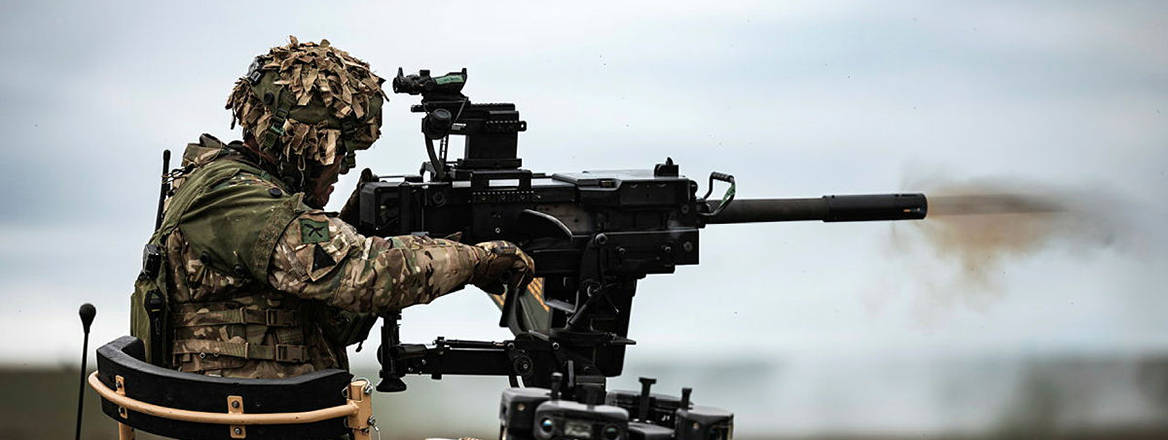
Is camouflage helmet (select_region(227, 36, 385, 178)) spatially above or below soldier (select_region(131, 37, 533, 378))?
above

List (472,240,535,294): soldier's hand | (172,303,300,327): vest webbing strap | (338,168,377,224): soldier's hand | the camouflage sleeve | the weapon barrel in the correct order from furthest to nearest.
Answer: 1. the weapon barrel
2. (338,168,377,224): soldier's hand
3. (472,240,535,294): soldier's hand
4. (172,303,300,327): vest webbing strap
5. the camouflage sleeve

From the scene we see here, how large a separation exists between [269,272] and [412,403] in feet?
13.9

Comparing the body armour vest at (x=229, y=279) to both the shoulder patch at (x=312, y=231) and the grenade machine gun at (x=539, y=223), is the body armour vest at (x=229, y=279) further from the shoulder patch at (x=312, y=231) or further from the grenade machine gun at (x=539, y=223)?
the grenade machine gun at (x=539, y=223)

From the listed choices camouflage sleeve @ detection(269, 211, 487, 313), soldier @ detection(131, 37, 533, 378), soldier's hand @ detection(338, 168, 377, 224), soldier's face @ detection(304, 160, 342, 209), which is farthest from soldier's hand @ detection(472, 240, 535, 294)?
soldier's hand @ detection(338, 168, 377, 224)

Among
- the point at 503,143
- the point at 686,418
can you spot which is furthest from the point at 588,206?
the point at 686,418

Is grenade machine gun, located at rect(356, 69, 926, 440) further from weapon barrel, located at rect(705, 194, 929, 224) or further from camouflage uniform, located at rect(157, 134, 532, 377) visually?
weapon barrel, located at rect(705, 194, 929, 224)

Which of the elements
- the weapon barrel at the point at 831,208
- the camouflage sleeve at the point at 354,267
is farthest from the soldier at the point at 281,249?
the weapon barrel at the point at 831,208

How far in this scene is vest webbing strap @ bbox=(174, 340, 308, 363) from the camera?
5.22 metres

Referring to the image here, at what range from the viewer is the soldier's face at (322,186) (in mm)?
5402

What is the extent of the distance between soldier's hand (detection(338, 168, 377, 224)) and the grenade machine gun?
3cm

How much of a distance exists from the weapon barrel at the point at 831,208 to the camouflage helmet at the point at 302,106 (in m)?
1.92

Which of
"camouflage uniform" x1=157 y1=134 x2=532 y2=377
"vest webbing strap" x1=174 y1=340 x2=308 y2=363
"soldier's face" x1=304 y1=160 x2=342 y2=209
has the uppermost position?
"soldier's face" x1=304 y1=160 x2=342 y2=209

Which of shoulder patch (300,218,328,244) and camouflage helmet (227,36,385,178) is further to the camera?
camouflage helmet (227,36,385,178)

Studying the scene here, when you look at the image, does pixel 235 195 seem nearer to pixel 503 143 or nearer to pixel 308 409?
pixel 308 409
